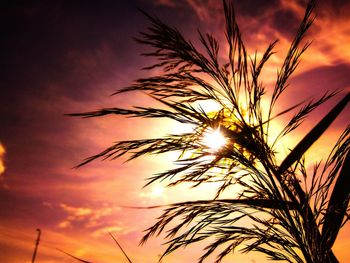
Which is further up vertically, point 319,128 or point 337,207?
point 319,128

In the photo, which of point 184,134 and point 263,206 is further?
point 184,134

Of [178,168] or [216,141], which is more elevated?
[216,141]

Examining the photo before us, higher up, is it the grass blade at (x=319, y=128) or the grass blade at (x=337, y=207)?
the grass blade at (x=319, y=128)

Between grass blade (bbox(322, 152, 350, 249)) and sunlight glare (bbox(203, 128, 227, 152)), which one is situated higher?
sunlight glare (bbox(203, 128, 227, 152))

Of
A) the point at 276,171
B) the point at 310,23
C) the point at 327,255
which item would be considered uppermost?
the point at 310,23

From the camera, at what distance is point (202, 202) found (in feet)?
6.02

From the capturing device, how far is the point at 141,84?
2.14 metres

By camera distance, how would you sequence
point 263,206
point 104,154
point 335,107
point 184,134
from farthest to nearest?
1. point 184,134
2. point 104,154
3. point 263,206
4. point 335,107

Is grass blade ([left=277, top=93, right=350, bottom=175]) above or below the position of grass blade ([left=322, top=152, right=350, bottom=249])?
above

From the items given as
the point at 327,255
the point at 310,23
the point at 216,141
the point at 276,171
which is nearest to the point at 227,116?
the point at 216,141

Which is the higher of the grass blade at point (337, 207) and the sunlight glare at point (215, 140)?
the sunlight glare at point (215, 140)

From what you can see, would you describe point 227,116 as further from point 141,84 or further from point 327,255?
point 327,255

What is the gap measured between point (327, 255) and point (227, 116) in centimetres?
107

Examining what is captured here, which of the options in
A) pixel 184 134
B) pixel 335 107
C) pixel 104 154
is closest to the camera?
pixel 335 107
